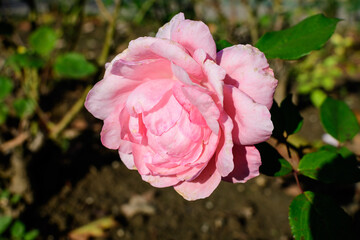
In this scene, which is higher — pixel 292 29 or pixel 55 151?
pixel 292 29

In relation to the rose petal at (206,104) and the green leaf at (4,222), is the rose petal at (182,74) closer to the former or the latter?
the rose petal at (206,104)

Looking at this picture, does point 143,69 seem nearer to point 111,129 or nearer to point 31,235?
point 111,129

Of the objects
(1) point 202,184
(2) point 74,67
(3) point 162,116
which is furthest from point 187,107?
(2) point 74,67

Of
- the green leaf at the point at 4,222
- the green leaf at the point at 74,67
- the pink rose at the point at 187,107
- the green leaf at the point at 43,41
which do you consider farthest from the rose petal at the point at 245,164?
the green leaf at the point at 4,222

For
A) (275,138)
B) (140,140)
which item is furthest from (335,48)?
(140,140)

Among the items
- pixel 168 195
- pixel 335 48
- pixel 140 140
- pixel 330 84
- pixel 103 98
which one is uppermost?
pixel 103 98

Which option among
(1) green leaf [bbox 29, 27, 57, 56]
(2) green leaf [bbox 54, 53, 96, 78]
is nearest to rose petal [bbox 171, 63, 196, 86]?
(2) green leaf [bbox 54, 53, 96, 78]

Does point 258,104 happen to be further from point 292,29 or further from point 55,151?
point 55,151
